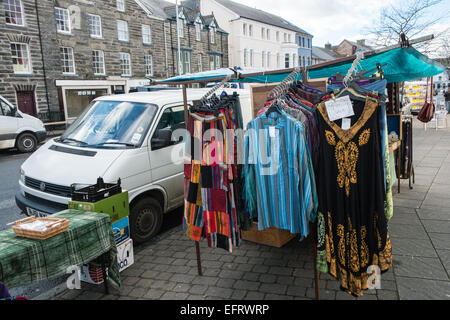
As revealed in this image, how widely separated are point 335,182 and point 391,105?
13.9 feet

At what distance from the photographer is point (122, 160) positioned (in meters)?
4.67

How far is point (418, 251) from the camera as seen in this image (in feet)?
13.8

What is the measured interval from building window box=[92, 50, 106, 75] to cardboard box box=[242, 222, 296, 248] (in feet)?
76.3

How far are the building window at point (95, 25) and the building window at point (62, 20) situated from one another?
1.63m

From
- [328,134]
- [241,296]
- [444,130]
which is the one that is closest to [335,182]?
[328,134]

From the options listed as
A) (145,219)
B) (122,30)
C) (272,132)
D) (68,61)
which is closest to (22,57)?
(68,61)

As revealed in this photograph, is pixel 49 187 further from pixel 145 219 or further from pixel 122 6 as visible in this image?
pixel 122 6

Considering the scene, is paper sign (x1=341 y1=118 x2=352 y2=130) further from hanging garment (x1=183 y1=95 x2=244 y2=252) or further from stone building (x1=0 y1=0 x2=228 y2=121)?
stone building (x1=0 y1=0 x2=228 y2=121)

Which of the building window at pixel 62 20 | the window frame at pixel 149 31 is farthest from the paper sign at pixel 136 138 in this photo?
the window frame at pixel 149 31

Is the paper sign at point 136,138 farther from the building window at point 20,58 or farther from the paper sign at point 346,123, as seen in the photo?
the building window at point 20,58

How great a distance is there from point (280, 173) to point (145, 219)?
259 centimetres

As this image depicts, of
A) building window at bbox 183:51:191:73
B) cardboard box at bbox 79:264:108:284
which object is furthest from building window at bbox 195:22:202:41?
cardboard box at bbox 79:264:108:284

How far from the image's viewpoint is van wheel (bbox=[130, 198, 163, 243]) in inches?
191

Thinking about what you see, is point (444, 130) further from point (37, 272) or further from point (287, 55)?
point (287, 55)
